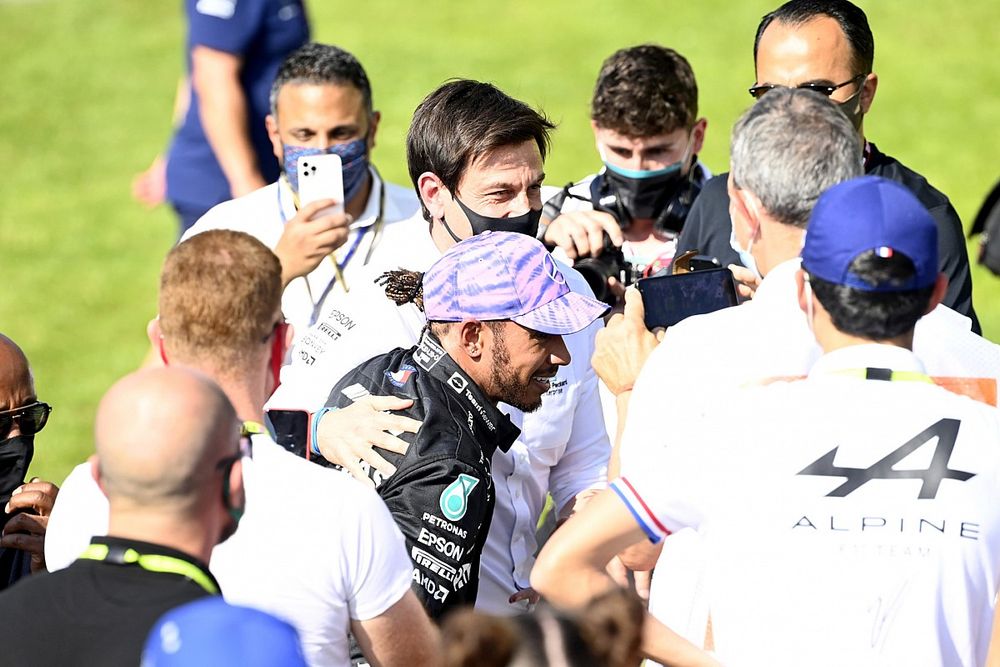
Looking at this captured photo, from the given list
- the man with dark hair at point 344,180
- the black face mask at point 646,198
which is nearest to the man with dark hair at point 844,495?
the black face mask at point 646,198

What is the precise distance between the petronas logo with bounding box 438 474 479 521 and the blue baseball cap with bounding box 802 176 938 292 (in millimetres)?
961

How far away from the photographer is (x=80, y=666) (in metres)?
2.71


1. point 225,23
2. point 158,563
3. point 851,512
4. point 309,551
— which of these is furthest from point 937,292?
point 225,23

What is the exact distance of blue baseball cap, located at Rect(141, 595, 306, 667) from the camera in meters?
2.19

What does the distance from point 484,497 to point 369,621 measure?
1.48 feet

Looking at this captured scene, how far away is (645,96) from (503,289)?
202cm

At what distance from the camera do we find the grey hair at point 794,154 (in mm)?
3574

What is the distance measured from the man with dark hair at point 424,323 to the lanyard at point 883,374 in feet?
4.58

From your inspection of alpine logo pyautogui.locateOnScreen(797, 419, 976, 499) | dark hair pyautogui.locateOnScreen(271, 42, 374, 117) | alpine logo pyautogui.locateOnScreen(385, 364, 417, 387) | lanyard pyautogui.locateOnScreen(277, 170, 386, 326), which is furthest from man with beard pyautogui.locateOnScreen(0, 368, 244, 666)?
dark hair pyautogui.locateOnScreen(271, 42, 374, 117)

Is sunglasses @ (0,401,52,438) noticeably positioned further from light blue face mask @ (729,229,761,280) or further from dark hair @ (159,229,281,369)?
light blue face mask @ (729,229,761,280)

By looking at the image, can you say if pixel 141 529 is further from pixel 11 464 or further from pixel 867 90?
pixel 867 90

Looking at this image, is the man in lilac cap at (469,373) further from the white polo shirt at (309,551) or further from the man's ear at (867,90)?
the man's ear at (867,90)

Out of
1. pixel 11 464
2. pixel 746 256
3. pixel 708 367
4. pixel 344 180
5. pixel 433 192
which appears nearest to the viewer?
pixel 708 367

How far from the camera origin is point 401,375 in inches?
154
